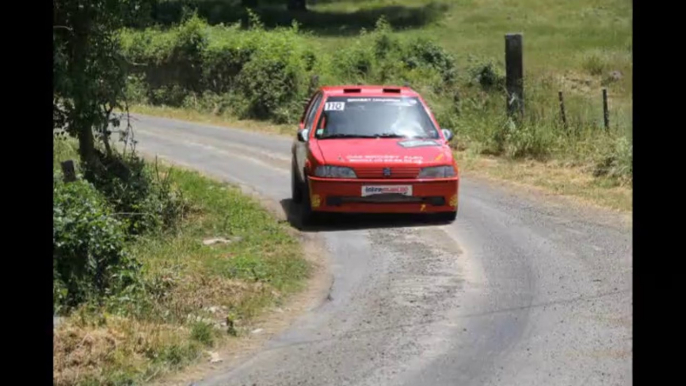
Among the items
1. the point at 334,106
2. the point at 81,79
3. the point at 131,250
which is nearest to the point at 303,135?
the point at 334,106

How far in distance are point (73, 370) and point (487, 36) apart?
118 feet

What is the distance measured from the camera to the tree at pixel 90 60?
12.3 metres

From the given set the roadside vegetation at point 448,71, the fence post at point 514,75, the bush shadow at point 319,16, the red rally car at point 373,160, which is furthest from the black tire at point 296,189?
the bush shadow at point 319,16

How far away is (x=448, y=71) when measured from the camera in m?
29.3

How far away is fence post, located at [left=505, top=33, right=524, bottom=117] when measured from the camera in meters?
20.4

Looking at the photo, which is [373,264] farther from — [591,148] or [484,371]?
[591,148]

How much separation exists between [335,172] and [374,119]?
4.95 ft

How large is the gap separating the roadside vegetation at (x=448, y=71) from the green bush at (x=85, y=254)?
5.52 meters

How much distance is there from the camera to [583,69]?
3406cm

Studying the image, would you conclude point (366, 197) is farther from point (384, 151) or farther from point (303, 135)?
point (303, 135)

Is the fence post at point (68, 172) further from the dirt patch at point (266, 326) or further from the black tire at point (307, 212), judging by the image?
the black tire at point (307, 212)
